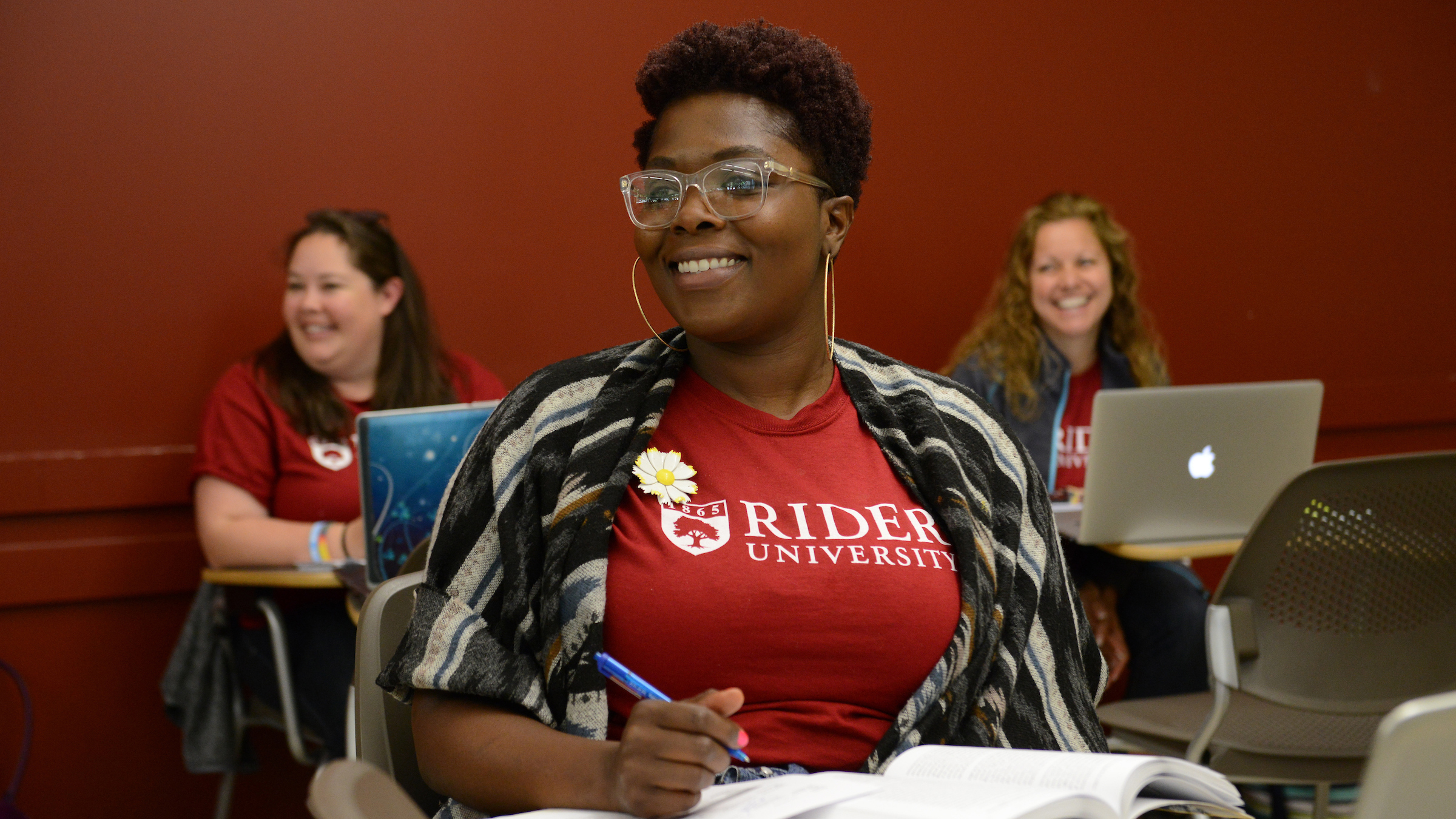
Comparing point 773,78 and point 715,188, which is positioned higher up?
point 773,78

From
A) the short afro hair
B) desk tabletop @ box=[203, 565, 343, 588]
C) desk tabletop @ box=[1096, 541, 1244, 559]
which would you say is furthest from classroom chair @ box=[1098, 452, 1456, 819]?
desk tabletop @ box=[203, 565, 343, 588]

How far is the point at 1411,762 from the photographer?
0.76 meters

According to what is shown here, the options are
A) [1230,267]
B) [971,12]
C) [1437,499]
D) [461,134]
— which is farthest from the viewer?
[1230,267]

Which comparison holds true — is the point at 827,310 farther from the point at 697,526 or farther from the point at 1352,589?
the point at 1352,589

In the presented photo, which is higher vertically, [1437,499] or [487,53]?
[487,53]

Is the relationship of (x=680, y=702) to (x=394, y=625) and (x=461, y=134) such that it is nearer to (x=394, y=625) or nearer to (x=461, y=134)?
Result: (x=394, y=625)

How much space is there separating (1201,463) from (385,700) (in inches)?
75.6

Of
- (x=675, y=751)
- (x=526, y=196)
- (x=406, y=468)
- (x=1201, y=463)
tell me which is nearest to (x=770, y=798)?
(x=675, y=751)

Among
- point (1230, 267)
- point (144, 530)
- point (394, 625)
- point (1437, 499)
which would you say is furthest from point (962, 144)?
point (394, 625)

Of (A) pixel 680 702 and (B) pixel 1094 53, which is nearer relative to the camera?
(A) pixel 680 702

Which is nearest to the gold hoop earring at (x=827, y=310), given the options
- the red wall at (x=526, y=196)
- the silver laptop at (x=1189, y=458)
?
the silver laptop at (x=1189, y=458)

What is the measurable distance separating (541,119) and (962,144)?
1.37 meters

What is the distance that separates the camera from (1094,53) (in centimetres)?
400

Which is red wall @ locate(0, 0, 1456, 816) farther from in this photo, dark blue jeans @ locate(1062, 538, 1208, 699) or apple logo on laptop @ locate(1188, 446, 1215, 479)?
apple logo on laptop @ locate(1188, 446, 1215, 479)
